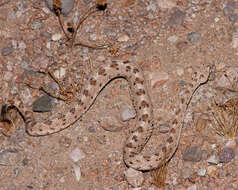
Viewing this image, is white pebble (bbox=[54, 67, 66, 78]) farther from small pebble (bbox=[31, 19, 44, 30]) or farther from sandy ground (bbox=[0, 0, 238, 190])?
small pebble (bbox=[31, 19, 44, 30])

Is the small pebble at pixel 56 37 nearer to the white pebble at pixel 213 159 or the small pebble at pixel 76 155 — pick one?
the small pebble at pixel 76 155

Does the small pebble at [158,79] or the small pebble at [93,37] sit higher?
the small pebble at [93,37]

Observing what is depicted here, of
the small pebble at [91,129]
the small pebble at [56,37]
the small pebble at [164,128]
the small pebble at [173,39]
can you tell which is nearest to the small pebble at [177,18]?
the small pebble at [173,39]

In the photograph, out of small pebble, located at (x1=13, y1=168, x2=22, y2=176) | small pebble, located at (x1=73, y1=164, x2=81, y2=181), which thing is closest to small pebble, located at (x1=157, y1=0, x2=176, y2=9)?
small pebble, located at (x1=73, y1=164, x2=81, y2=181)

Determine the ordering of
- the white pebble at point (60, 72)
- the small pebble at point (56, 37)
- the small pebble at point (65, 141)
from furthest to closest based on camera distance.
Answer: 1. the small pebble at point (56, 37)
2. the white pebble at point (60, 72)
3. the small pebble at point (65, 141)

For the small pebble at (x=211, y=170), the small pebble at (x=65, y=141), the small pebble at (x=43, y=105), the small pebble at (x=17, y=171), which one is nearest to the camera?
the small pebble at (x=211, y=170)

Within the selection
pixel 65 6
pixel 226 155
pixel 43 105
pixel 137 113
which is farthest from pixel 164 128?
pixel 65 6

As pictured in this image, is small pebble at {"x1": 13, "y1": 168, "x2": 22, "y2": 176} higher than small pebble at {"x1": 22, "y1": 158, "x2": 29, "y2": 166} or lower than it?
lower
